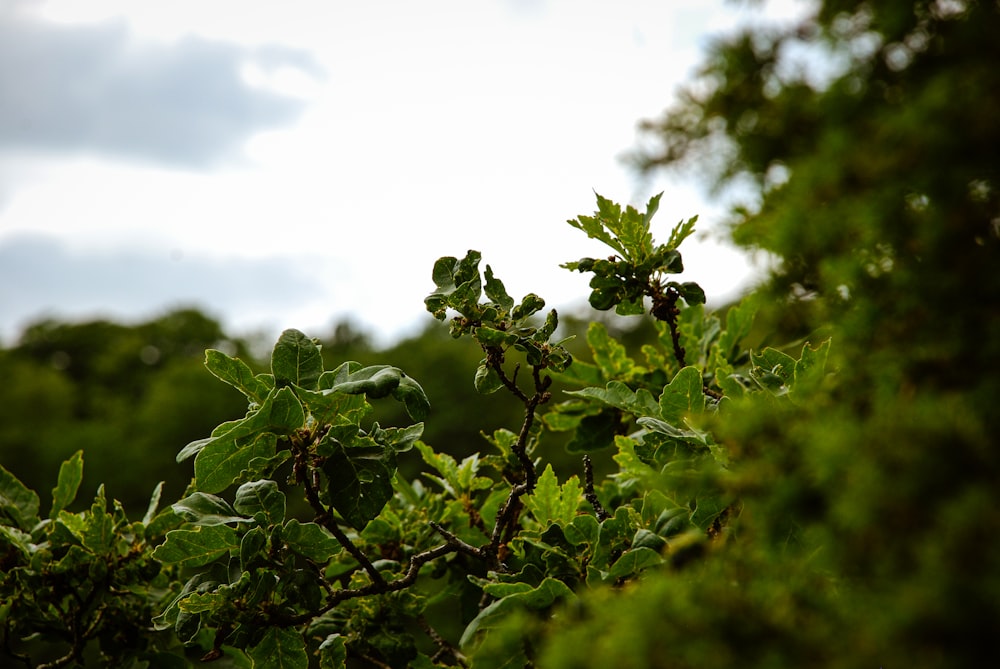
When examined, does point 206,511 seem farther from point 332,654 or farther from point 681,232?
point 681,232

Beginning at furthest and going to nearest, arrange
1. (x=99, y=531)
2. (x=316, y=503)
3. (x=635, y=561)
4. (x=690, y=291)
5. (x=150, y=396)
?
1. (x=150, y=396)
2. (x=99, y=531)
3. (x=690, y=291)
4. (x=316, y=503)
5. (x=635, y=561)

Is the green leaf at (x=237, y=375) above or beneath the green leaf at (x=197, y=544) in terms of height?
above

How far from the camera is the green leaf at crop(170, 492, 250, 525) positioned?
1814 millimetres

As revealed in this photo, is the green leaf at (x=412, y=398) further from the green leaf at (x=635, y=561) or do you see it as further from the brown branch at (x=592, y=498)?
the green leaf at (x=635, y=561)

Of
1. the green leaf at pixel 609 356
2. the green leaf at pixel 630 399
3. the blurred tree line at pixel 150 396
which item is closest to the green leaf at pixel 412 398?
the green leaf at pixel 630 399

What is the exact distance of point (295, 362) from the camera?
1.89 meters

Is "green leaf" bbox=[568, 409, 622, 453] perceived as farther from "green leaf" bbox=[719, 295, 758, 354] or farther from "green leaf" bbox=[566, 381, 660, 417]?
"green leaf" bbox=[566, 381, 660, 417]

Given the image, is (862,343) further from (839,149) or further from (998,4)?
(998,4)

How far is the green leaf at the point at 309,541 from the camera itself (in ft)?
5.98

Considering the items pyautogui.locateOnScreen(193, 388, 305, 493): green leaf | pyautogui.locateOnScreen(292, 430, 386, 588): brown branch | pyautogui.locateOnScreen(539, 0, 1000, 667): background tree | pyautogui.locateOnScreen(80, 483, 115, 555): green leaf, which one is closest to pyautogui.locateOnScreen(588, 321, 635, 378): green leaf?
pyautogui.locateOnScreen(292, 430, 386, 588): brown branch

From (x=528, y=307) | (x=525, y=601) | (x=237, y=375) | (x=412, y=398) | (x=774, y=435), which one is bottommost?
(x=525, y=601)

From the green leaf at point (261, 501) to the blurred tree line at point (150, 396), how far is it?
17.7 m

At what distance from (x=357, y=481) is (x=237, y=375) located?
43 cm

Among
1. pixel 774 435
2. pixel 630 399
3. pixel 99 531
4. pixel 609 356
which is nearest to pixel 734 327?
pixel 609 356
